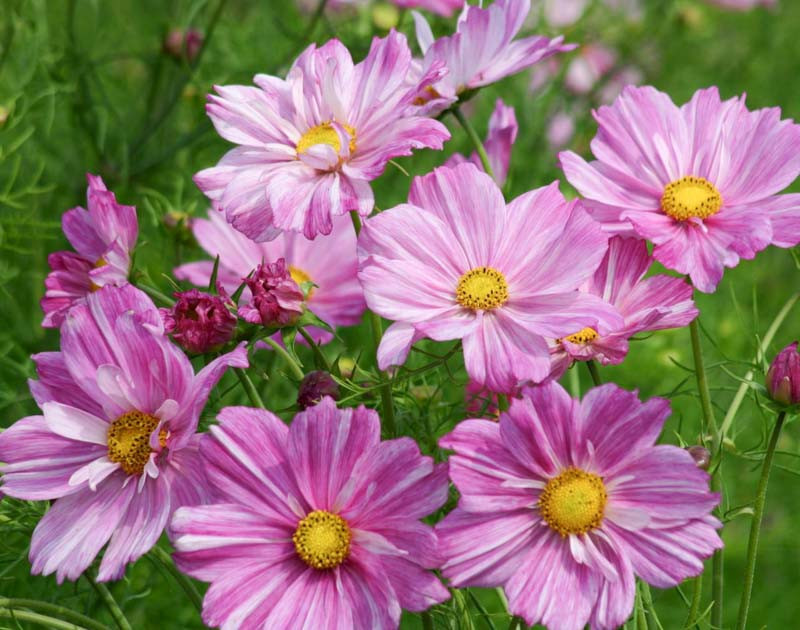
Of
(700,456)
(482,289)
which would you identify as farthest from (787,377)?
(482,289)

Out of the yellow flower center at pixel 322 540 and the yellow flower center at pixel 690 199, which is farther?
the yellow flower center at pixel 690 199

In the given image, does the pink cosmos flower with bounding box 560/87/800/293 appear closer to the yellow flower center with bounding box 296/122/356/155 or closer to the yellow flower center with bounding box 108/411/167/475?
the yellow flower center with bounding box 296/122/356/155

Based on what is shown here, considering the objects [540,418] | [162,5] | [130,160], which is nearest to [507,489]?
[540,418]

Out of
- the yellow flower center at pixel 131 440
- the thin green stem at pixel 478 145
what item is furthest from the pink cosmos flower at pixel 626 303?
the yellow flower center at pixel 131 440

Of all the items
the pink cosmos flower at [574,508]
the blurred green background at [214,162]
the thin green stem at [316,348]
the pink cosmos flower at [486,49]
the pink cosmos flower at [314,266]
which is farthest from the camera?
the blurred green background at [214,162]

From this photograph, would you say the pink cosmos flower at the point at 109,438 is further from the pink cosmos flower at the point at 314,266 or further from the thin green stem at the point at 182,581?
the pink cosmos flower at the point at 314,266

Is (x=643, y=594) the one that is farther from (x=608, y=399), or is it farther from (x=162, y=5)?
(x=162, y=5)

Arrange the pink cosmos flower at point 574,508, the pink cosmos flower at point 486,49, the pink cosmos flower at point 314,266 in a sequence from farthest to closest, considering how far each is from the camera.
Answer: the pink cosmos flower at point 314,266
the pink cosmos flower at point 486,49
the pink cosmos flower at point 574,508
